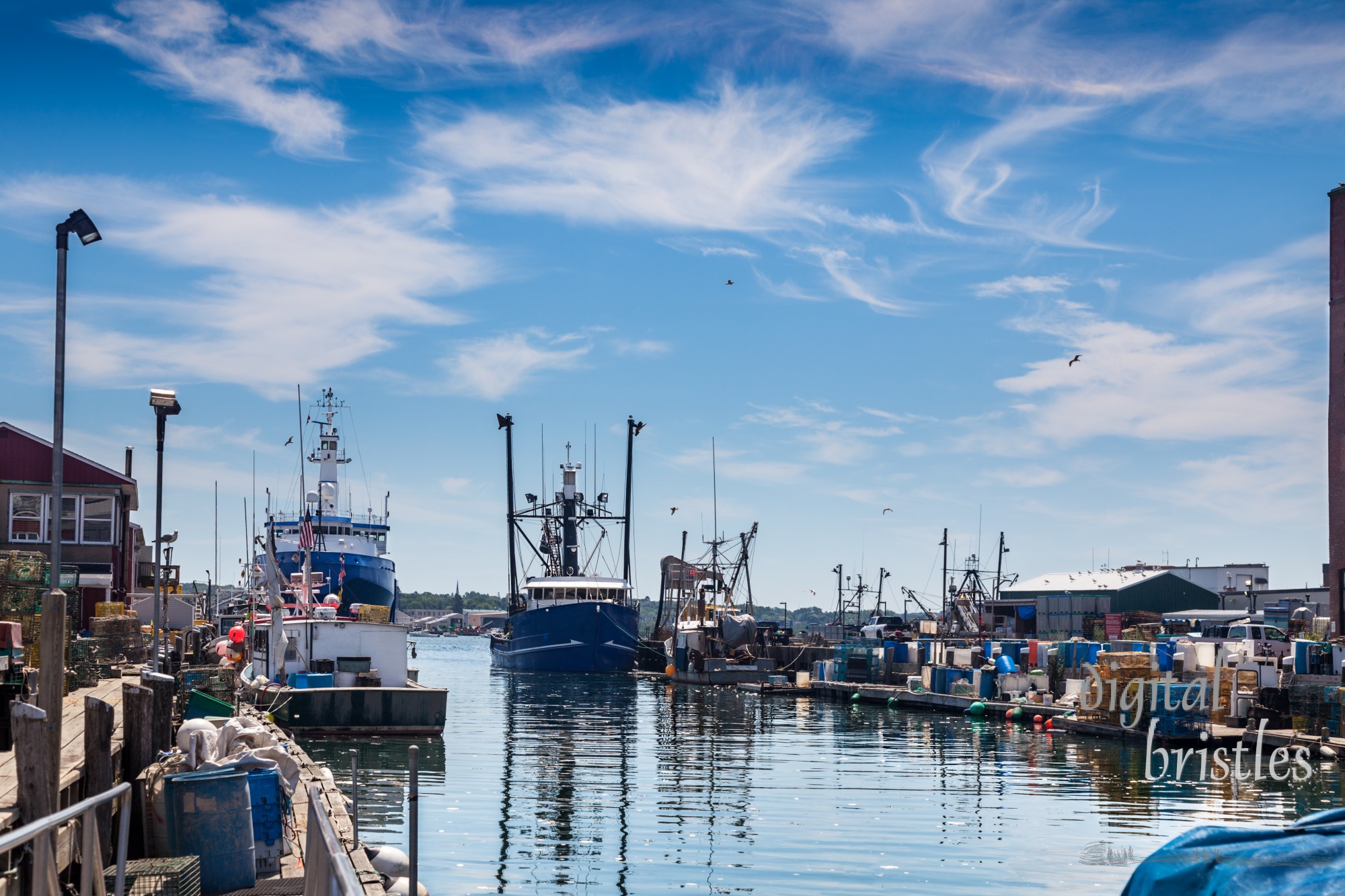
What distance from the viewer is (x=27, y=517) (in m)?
42.2

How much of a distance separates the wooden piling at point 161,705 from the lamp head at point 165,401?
787 cm

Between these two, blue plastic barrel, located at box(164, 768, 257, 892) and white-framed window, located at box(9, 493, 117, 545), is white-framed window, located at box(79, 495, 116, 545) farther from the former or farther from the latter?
blue plastic barrel, located at box(164, 768, 257, 892)

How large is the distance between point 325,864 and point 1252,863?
17.8 ft

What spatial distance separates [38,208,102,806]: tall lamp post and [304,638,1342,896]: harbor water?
728 cm

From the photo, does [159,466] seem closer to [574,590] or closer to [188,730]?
[188,730]

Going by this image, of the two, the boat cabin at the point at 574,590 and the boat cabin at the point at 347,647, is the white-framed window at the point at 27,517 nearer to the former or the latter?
the boat cabin at the point at 347,647

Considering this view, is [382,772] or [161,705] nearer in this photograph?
[161,705]

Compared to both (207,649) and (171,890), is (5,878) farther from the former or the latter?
(207,649)

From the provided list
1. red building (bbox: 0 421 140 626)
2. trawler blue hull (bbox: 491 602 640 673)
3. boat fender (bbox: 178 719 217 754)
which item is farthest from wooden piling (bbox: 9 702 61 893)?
trawler blue hull (bbox: 491 602 640 673)

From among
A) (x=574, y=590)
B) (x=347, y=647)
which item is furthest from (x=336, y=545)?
(x=347, y=647)

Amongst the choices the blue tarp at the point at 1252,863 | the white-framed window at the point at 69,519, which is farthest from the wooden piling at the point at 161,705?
the white-framed window at the point at 69,519

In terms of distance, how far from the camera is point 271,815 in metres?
13.0

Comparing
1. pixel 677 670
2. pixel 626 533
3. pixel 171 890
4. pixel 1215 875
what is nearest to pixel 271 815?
pixel 171 890

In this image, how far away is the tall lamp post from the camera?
38.8 ft
